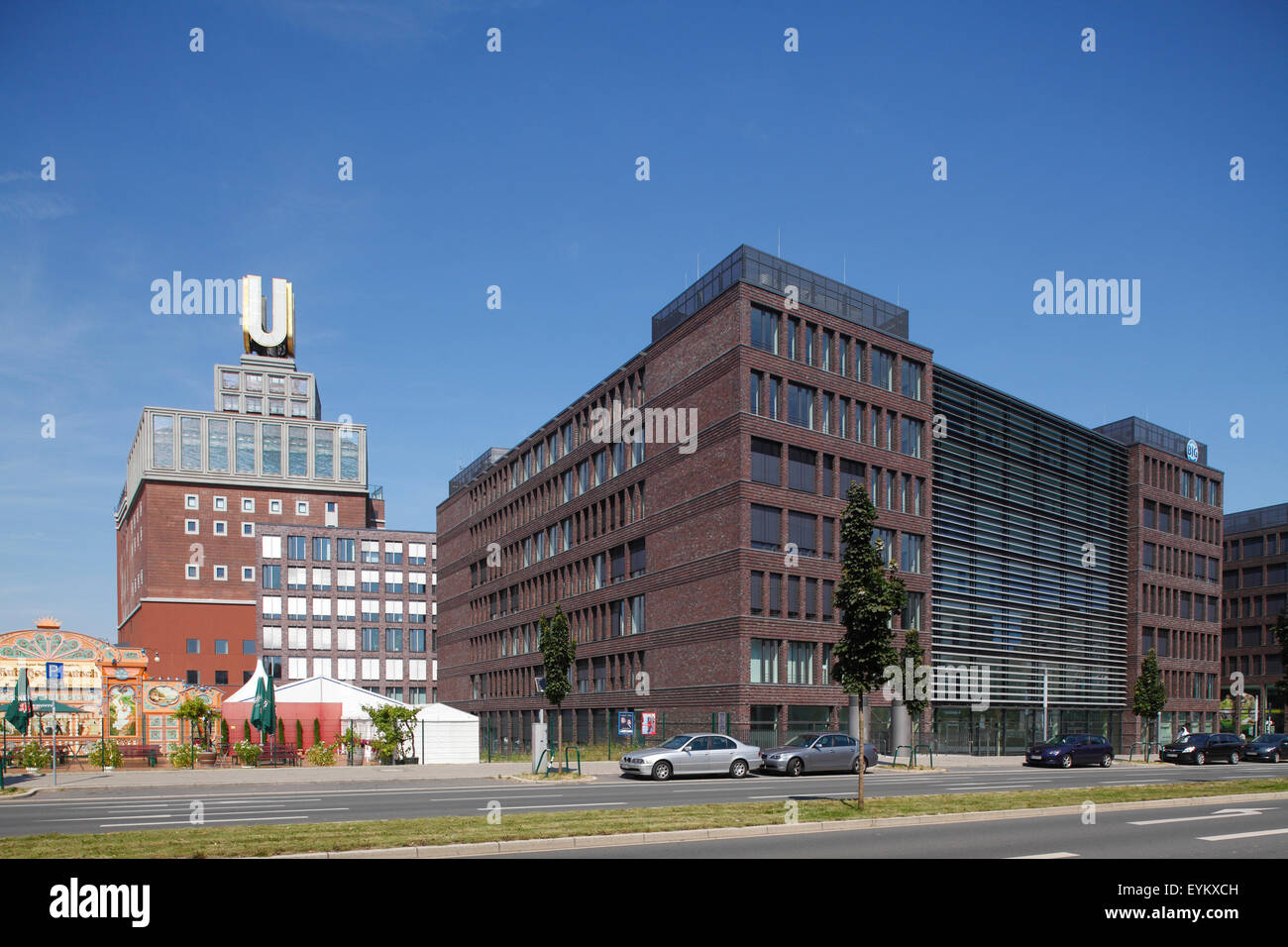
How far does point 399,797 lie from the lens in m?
23.8

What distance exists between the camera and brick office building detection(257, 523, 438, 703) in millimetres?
98938

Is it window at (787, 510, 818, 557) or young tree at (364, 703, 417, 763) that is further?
window at (787, 510, 818, 557)

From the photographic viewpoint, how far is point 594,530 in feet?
209

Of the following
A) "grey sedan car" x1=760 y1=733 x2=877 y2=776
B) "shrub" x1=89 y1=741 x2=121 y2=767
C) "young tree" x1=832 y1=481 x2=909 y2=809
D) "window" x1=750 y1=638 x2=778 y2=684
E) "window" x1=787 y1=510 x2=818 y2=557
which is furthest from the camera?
"window" x1=787 y1=510 x2=818 y2=557

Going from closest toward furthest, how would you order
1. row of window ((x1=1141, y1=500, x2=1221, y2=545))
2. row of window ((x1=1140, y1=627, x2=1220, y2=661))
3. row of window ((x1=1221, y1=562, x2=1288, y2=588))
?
row of window ((x1=1140, y1=627, x2=1220, y2=661)), row of window ((x1=1141, y1=500, x2=1221, y2=545)), row of window ((x1=1221, y1=562, x2=1288, y2=588))

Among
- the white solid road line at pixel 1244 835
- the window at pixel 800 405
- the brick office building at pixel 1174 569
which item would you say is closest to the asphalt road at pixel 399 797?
the white solid road line at pixel 1244 835

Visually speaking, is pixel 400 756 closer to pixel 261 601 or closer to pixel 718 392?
pixel 718 392

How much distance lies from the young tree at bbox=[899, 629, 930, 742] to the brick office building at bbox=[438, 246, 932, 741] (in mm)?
2965

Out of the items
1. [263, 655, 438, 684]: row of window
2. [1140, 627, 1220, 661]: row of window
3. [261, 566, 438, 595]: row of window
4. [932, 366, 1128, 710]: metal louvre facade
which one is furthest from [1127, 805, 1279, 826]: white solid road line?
[261, 566, 438, 595]: row of window

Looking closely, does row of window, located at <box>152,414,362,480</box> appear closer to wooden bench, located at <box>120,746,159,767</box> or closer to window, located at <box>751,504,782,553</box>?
wooden bench, located at <box>120,746,159,767</box>

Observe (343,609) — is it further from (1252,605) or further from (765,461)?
(1252,605)

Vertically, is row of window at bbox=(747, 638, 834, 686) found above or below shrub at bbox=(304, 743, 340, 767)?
above

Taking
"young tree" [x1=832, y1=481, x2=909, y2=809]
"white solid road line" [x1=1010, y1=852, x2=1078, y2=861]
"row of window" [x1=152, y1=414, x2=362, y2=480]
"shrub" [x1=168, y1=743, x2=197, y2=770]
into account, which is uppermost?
"row of window" [x1=152, y1=414, x2=362, y2=480]
